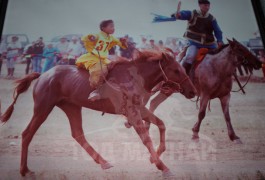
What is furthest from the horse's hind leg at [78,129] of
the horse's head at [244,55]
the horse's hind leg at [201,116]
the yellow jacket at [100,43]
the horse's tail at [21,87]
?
the horse's head at [244,55]

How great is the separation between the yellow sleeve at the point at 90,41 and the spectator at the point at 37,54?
1.63 feet

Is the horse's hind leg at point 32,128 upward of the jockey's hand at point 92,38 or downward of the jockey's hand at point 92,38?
downward

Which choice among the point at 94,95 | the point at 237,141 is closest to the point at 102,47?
the point at 94,95

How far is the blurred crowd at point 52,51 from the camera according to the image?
4008mm

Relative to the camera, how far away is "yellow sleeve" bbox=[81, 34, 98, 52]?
3.96 metres

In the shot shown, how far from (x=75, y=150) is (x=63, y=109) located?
478 mm

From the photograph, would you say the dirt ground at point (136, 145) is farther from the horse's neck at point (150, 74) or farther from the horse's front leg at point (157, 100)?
the horse's neck at point (150, 74)

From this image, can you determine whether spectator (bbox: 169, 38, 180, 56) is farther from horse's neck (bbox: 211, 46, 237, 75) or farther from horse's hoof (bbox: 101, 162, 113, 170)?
horse's hoof (bbox: 101, 162, 113, 170)

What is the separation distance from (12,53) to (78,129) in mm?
1196

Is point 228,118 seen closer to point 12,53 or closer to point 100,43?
point 100,43

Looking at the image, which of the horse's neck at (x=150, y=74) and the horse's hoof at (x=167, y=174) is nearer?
the horse's hoof at (x=167, y=174)

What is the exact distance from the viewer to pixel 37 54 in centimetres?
405

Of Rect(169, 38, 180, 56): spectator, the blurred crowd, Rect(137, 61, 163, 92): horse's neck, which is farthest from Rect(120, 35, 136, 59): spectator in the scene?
Rect(169, 38, 180, 56): spectator

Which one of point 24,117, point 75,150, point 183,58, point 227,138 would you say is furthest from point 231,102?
point 24,117
